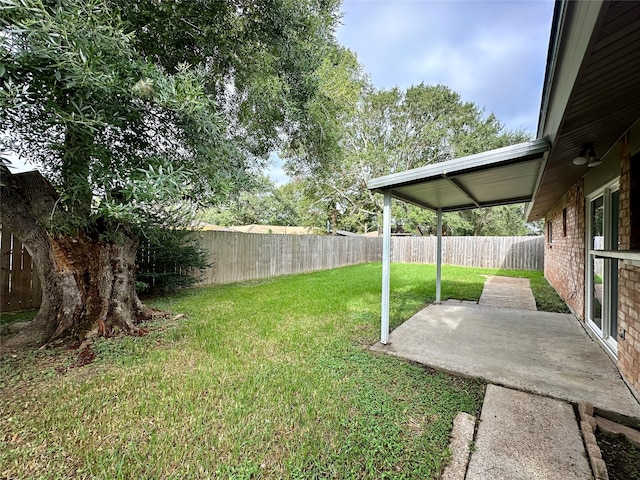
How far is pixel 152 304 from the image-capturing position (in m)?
5.83

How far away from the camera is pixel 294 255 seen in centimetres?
1157

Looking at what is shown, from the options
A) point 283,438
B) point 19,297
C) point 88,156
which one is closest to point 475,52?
point 88,156

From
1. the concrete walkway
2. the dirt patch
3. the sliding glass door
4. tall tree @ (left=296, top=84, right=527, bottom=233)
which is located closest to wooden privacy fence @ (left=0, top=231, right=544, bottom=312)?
tall tree @ (left=296, top=84, right=527, bottom=233)

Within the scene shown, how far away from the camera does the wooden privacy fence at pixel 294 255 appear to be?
16.3 ft

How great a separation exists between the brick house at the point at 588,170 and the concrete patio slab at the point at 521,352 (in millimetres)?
198

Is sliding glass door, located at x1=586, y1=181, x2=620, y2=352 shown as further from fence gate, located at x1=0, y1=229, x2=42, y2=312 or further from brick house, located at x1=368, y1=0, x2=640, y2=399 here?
fence gate, located at x1=0, y1=229, x2=42, y2=312

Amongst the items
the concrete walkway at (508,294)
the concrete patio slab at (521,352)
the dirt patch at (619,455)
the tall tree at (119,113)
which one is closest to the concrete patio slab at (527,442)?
the dirt patch at (619,455)

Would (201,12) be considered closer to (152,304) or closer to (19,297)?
(152,304)

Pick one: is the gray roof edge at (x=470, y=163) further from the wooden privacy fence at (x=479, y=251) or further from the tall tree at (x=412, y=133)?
the tall tree at (x=412, y=133)

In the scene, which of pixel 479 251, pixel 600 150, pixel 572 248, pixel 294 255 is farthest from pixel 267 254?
pixel 479 251

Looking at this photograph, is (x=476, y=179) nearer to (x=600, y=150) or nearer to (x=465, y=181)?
(x=465, y=181)

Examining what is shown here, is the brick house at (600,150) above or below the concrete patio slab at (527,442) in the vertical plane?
above

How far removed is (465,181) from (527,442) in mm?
3258

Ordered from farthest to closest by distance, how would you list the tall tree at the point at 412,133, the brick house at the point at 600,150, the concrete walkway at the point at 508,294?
the tall tree at the point at 412,133 < the concrete walkway at the point at 508,294 < the brick house at the point at 600,150
